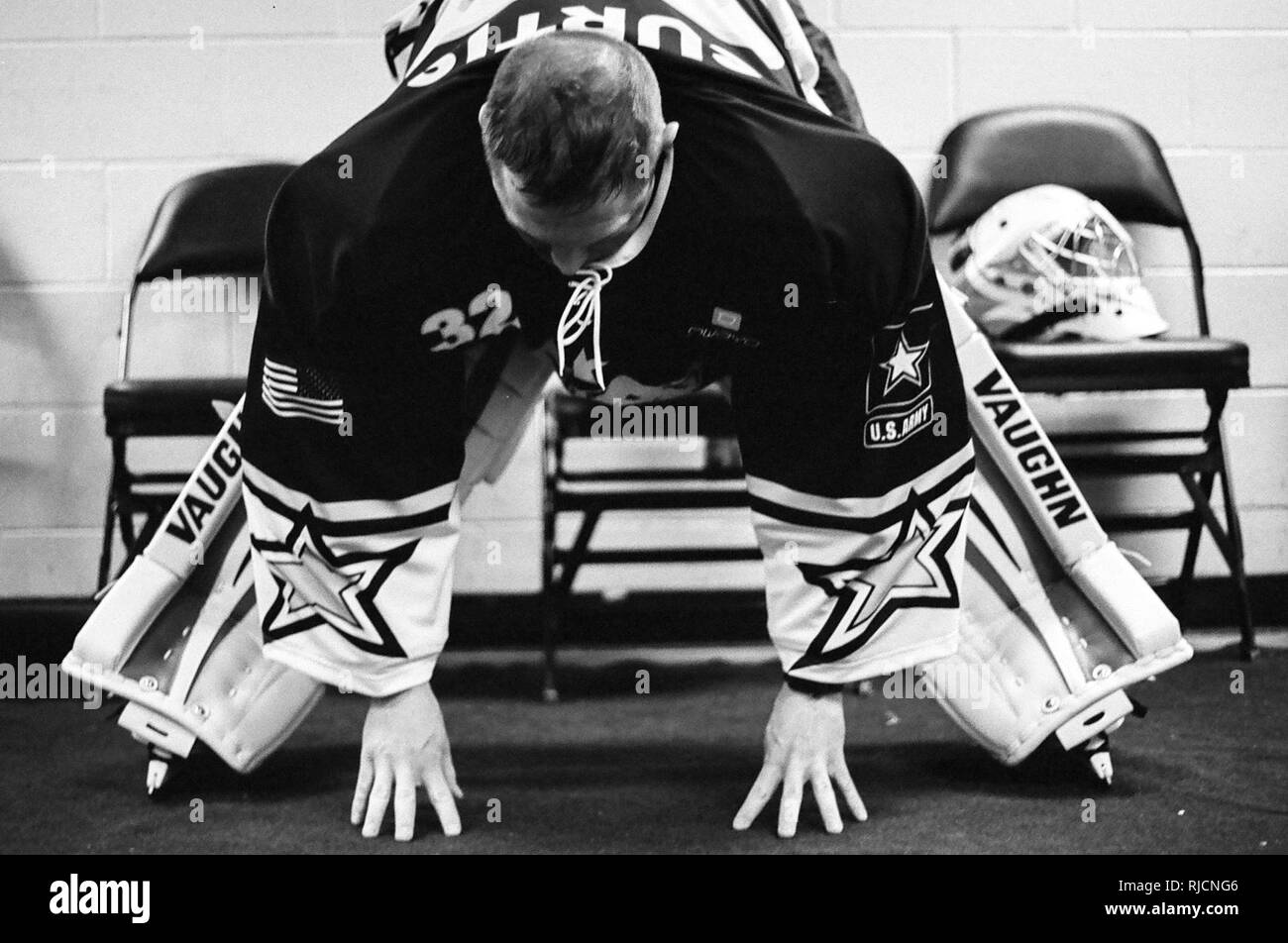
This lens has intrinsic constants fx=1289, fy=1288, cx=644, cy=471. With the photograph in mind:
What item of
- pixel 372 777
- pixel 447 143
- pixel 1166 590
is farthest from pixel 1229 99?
pixel 372 777

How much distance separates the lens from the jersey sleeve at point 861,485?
1.17 meters

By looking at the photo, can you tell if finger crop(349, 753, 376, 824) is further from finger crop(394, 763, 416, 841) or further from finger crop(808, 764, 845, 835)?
finger crop(808, 764, 845, 835)

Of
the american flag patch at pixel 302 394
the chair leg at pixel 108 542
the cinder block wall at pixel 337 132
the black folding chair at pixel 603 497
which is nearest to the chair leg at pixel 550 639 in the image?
the black folding chair at pixel 603 497

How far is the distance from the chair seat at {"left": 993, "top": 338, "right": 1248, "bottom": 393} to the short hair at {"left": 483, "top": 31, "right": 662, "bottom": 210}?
1015 millimetres

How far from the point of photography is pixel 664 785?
4.62 feet

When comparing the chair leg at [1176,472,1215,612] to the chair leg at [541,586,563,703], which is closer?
the chair leg at [541,586,563,703]

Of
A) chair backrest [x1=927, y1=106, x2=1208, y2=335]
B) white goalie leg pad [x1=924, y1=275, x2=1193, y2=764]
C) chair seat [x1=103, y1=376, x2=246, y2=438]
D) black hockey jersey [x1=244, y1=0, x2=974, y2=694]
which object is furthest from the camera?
chair backrest [x1=927, y1=106, x2=1208, y2=335]

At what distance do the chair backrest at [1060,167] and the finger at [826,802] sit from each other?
122 cm

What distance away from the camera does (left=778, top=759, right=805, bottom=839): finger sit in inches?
46.3

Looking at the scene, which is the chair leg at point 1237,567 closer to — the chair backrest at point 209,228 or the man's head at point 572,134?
the man's head at point 572,134

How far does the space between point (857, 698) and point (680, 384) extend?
80cm

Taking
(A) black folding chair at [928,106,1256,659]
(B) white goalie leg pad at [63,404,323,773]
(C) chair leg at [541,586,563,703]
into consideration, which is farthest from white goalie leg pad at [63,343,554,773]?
(A) black folding chair at [928,106,1256,659]

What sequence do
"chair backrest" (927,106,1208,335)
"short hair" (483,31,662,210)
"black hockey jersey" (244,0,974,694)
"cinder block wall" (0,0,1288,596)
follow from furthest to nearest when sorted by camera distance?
"cinder block wall" (0,0,1288,596), "chair backrest" (927,106,1208,335), "black hockey jersey" (244,0,974,694), "short hair" (483,31,662,210)

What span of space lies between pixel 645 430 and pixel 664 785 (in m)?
0.68
